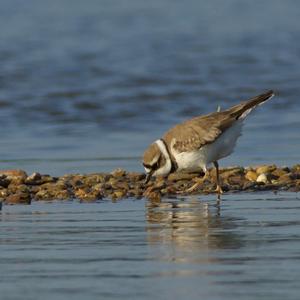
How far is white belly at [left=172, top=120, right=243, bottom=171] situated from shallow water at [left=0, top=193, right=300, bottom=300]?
91 cm

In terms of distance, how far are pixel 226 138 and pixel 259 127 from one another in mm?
4425

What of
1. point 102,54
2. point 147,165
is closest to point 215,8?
point 102,54

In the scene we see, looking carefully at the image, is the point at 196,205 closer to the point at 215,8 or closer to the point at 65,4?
the point at 215,8

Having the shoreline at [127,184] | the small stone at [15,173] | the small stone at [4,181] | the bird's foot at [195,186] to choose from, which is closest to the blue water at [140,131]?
the shoreline at [127,184]

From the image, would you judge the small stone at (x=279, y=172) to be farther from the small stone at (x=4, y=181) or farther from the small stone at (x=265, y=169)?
the small stone at (x=4, y=181)

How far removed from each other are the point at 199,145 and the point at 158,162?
42 cm

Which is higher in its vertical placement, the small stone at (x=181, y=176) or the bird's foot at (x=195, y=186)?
the small stone at (x=181, y=176)

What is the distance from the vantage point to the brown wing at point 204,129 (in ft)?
38.7

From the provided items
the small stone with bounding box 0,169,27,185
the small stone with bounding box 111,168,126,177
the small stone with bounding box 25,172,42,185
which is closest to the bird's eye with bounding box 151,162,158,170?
the small stone with bounding box 111,168,126,177

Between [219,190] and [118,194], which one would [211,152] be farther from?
[118,194]

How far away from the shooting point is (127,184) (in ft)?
39.0

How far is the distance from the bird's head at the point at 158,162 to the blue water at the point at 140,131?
0.87 metres

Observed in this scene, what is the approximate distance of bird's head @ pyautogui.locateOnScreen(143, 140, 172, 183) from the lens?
11844 mm

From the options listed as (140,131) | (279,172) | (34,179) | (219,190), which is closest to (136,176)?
(34,179)
